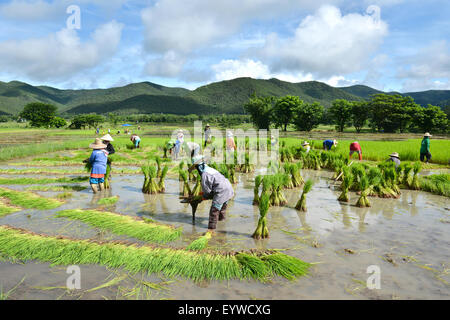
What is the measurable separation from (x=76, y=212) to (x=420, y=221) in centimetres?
723

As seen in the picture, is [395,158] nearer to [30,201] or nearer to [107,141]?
[107,141]

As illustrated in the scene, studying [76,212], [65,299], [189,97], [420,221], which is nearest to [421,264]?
[420,221]

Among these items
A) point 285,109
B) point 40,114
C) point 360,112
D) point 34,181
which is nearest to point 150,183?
point 34,181

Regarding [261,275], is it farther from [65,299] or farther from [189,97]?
[189,97]

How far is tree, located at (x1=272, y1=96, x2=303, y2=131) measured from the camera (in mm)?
53531

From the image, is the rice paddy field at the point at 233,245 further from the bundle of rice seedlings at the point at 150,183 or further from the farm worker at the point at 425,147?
the farm worker at the point at 425,147

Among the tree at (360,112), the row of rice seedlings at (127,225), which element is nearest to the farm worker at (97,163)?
the row of rice seedlings at (127,225)

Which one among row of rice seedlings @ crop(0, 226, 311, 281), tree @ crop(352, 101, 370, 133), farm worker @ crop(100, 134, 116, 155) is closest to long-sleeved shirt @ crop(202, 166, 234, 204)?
row of rice seedlings @ crop(0, 226, 311, 281)

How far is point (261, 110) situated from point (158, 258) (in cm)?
5321

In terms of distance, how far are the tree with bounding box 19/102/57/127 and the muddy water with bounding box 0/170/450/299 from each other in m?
79.7

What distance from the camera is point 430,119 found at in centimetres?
4984

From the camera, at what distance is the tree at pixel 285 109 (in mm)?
53531

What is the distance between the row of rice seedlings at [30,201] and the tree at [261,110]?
5016 centimetres

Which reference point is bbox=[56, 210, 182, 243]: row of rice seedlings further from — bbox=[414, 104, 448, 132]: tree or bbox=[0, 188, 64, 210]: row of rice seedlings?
bbox=[414, 104, 448, 132]: tree
